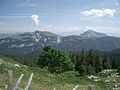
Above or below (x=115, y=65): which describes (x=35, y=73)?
above

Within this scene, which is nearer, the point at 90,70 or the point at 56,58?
the point at 56,58

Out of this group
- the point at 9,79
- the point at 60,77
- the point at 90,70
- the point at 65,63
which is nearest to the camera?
the point at 9,79

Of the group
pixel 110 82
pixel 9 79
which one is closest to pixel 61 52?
pixel 110 82

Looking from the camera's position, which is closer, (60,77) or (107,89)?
(107,89)

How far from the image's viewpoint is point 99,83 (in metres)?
35.6

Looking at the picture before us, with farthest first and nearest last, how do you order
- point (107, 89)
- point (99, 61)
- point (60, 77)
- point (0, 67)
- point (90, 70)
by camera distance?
point (99, 61) < point (90, 70) < point (60, 77) < point (107, 89) < point (0, 67)

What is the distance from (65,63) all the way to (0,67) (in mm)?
62975

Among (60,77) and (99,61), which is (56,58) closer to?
(99,61)

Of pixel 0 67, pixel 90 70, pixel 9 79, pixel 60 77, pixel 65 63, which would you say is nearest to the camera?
pixel 9 79

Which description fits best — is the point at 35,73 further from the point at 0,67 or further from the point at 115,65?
the point at 115,65

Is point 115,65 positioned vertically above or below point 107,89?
below

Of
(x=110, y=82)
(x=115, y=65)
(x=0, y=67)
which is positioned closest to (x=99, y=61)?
(x=115, y=65)

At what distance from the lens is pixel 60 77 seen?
3491 centimetres

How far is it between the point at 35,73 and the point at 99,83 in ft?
24.9
